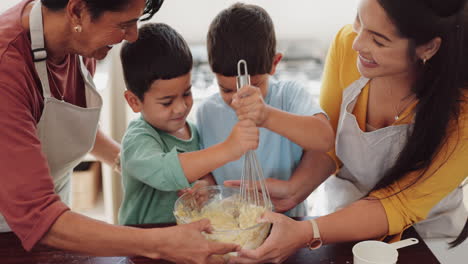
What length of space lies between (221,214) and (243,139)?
0.71ft

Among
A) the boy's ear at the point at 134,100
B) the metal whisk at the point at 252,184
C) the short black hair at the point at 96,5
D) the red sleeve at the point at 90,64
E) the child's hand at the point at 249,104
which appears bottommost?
the metal whisk at the point at 252,184

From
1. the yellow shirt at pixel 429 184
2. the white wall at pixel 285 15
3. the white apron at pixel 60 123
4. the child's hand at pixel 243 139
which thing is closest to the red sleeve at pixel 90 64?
the white apron at pixel 60 123

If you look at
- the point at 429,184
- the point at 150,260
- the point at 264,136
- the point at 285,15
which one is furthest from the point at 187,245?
the point at 285,15

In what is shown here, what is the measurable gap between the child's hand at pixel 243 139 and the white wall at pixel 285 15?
1.89 meters

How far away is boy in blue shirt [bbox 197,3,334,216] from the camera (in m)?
1.24

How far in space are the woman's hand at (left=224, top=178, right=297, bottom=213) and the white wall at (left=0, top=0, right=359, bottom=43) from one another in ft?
5.78

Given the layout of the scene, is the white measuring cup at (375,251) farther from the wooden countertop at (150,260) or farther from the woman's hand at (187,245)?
the woman's hand at (187,245)

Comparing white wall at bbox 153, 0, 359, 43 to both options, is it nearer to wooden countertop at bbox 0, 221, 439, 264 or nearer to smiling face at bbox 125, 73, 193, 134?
smiling face at bbox 125, 73, 193, 134

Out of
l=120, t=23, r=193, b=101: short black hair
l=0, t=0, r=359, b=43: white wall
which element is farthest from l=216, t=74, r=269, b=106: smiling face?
l=0, t=0, r=359, b=43: white wall

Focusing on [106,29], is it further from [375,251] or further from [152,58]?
[375,251]

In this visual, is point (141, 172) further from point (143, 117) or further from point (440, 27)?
point (440, 27)

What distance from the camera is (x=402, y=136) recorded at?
1315 millimetres

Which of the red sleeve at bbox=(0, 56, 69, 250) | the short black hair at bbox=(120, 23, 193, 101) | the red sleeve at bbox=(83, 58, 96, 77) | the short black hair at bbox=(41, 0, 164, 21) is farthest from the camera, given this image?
the red sleeve at bbox=(83, 58, 96, 77)

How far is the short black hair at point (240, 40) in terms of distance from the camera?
133 cm
